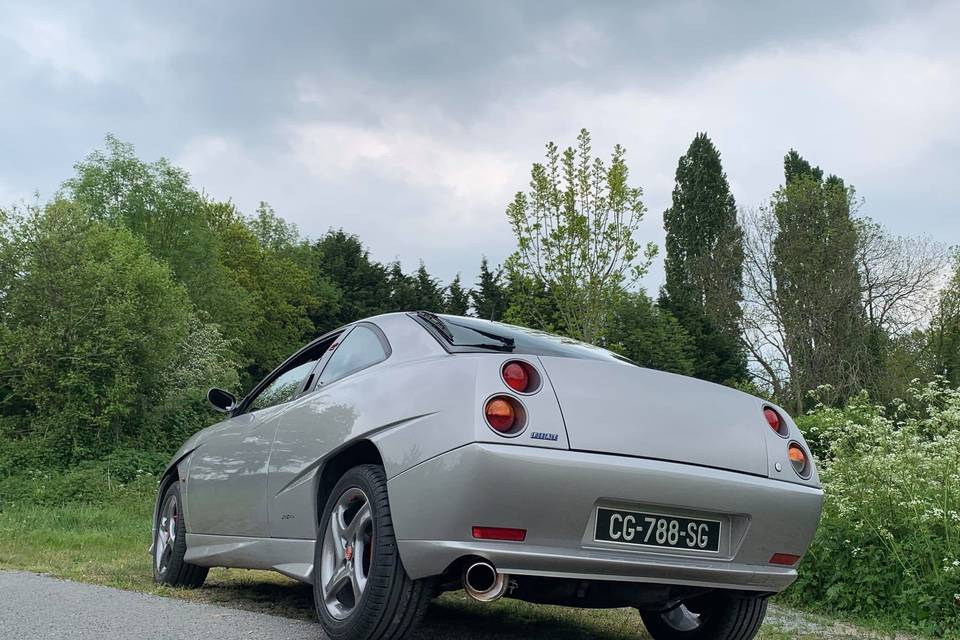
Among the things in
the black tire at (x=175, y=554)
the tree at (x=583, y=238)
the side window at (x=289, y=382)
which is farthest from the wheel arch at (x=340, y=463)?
the tree at (x=583, y=238)

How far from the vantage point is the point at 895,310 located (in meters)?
36.2

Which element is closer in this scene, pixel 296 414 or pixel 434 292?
pixel 296 414

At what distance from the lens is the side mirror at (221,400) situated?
5879mm

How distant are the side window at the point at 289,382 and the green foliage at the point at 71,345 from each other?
61.1ft

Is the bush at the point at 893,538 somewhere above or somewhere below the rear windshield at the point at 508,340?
below

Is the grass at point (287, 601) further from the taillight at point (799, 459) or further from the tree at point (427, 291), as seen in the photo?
the tree at point (427, 291)

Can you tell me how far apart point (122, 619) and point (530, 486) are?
7.32ft

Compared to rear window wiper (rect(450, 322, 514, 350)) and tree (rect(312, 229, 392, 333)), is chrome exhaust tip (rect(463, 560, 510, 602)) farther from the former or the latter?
tree (rect(312, 229, 392, 333))

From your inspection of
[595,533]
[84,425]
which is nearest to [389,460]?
[595,533]

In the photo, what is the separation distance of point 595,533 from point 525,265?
54.9ft

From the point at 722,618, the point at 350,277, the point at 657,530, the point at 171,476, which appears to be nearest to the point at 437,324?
the point at 657,530

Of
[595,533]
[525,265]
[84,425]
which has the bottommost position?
[84,425]

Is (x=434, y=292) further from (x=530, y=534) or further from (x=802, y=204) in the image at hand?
(x=530, y=534)

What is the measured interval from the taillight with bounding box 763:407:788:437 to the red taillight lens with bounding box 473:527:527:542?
4.27 ft
